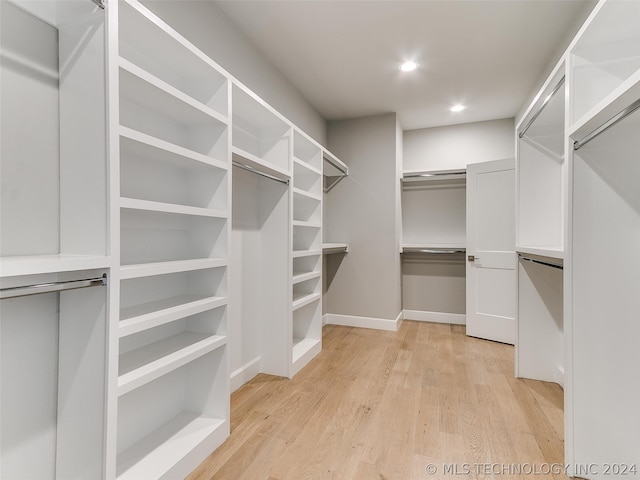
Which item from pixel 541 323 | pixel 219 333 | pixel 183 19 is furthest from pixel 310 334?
pixel 183 19

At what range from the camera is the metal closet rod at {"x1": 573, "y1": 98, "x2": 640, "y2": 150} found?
120 centimetres

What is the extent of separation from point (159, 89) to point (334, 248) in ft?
8.62

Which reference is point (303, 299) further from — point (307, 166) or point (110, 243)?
point (110, 243)

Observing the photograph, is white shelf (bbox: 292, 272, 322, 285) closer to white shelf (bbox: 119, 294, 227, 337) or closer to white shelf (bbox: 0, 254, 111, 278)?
white shelf (bbox: 119, 294, 227, 337)

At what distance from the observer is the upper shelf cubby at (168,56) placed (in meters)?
1.31

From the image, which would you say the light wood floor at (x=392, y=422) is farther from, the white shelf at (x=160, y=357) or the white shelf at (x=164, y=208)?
the white shelf at (x=164, y=208)

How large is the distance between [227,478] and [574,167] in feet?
7.29

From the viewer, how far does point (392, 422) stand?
2010mm

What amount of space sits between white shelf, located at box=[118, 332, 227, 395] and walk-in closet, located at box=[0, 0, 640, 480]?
13 millimetres

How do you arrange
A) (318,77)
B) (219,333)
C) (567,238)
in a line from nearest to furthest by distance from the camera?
(567,238) < (219,333) < (318,77)

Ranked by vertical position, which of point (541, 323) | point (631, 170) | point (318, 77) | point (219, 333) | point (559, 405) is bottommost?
point (559, 405)

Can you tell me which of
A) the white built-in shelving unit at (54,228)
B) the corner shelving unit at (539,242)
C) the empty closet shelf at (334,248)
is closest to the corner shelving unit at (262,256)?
the empty closet shelf at (334,248)

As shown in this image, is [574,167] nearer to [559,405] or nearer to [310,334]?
[559,405]

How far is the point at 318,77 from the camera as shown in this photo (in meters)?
3.24
